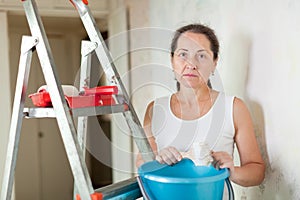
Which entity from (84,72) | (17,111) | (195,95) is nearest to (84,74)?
(84,72)

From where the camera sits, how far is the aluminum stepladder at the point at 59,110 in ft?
3.26

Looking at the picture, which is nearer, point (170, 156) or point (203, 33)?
point (170, 156)

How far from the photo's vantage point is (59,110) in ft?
3.33

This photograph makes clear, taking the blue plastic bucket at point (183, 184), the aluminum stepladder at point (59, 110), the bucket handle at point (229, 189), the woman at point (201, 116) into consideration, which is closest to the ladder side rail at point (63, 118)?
the aluminum stepladder at point (59, 110)

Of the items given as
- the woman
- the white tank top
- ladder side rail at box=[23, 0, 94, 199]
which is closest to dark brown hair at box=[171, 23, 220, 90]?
the woman

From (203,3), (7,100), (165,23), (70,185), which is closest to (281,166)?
(203,3)

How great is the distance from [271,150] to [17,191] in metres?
3.27

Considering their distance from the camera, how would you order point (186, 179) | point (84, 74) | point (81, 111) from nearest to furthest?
1. point (186, 179)
2. point (81, 111)
3. point (84, 74)

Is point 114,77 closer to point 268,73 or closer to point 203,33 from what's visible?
point 203,33

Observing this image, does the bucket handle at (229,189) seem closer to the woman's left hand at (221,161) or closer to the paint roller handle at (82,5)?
the woman's left hand at (221,161)

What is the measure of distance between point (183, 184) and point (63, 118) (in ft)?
1.20

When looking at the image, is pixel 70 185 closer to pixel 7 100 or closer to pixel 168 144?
pixel 7 100

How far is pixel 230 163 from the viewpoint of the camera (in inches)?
42.9

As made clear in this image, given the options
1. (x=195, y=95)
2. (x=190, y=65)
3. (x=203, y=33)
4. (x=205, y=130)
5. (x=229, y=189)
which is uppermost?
(x=203, y=33)
